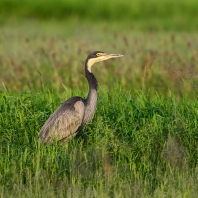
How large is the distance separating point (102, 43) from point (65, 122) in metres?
7.87

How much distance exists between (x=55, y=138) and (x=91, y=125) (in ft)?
2.20

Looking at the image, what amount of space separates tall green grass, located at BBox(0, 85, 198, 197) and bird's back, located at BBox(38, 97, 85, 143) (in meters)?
0.16

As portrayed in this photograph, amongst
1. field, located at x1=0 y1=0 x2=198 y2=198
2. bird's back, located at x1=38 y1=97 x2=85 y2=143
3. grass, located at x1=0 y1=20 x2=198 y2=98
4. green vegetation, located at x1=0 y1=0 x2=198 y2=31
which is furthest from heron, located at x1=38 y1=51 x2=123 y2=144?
green vegetation, located at x1=0 y1=0 x2=198 y2=31

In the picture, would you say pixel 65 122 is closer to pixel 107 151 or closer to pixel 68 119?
pixel 68 119

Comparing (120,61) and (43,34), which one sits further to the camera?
(43,34)

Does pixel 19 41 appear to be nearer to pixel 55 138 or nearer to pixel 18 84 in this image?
pixel 18 84

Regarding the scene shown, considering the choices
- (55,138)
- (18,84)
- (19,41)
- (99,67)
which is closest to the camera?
(55,138)

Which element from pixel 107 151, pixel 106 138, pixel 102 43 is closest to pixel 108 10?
pixel 102 43

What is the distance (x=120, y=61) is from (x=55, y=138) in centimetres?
547

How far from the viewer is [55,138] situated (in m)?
7.34

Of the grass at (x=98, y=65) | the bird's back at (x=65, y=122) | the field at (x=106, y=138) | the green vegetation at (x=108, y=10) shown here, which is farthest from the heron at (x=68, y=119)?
the green vegetation at (x=108, y=10)

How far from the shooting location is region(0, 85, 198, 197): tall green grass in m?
6.11

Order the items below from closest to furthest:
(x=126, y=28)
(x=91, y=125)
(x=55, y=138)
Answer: (x=55, y=138) → (x=91, y=125) → (x=126, y=28)

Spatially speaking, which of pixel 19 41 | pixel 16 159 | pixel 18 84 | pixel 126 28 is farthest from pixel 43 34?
pixel 16 159
